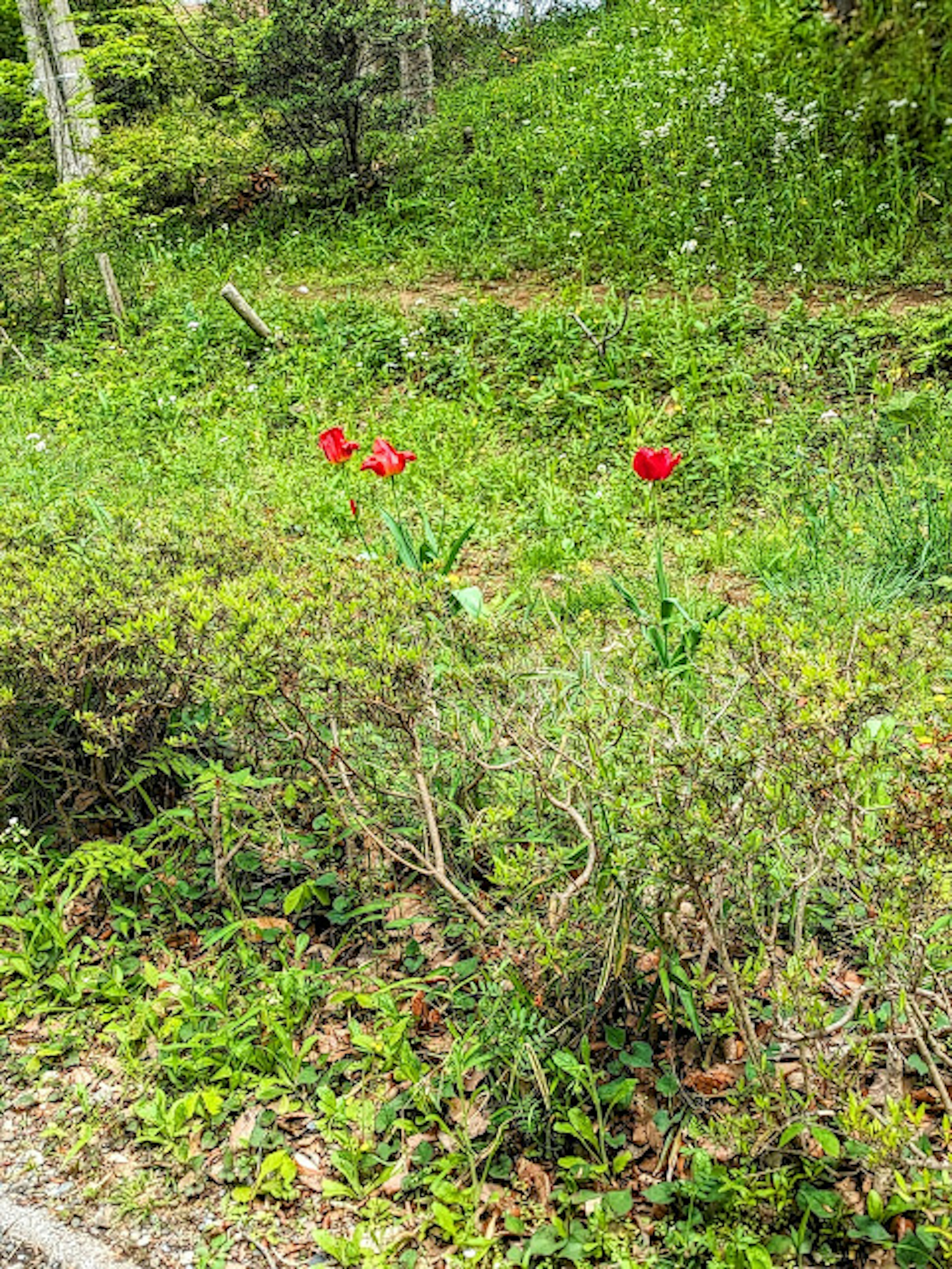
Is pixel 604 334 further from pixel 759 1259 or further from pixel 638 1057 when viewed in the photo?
pixel 759 1259

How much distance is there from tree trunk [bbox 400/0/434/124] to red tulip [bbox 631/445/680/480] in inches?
313

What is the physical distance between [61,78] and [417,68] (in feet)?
11.0

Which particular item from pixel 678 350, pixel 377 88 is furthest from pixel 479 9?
pixel 678 350

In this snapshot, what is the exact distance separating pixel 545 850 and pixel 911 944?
0.89 m

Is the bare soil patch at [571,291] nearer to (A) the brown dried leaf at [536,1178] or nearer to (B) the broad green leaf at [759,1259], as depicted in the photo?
(A) the brown dried leaf at [536,1178]

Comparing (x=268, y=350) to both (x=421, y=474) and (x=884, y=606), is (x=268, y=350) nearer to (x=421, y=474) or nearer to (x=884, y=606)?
(x=421, y=474)

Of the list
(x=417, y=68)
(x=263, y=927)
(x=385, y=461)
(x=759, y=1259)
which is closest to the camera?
(x=759, y=1259)

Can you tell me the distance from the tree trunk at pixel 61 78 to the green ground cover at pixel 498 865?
662cm

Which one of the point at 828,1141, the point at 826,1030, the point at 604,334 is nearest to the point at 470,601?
the point at 826,1030

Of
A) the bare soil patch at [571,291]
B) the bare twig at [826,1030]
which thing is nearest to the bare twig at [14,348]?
the bare soil patch at [571,291]

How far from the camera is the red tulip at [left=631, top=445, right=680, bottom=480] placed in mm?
3004

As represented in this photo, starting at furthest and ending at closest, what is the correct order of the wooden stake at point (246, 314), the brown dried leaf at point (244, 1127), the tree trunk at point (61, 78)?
1. the tree trunk at point (61, 78)
2. the wooden stake at point (246, 314)
3. the brown dried leaf at point (244, 1127)

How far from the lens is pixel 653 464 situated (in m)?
3.03

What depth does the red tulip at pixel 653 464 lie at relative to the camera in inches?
118
